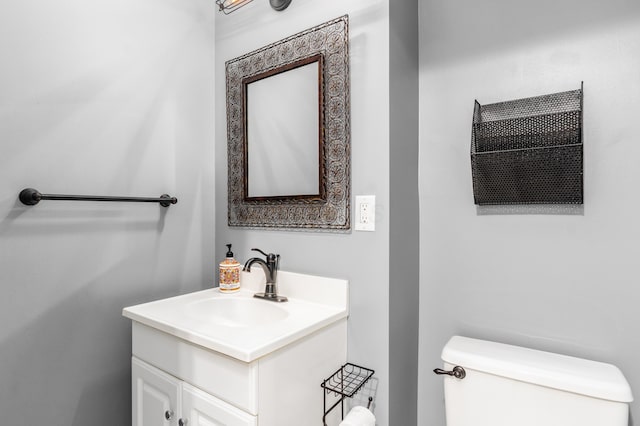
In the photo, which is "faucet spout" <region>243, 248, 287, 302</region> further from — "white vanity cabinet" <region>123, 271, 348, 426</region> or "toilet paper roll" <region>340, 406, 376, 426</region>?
"toilet paper roll" <region>340, 406, 376, 426</region>

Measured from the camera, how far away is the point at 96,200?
49.1 inches

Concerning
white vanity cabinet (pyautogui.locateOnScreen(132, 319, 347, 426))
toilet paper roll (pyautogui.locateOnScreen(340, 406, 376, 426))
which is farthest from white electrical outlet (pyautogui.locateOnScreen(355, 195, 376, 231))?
toilet paper roll (pyautogui.locateOnScreen(340, 406, 376, 426))

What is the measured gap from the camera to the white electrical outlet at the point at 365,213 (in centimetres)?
118

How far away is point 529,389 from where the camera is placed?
97 cm

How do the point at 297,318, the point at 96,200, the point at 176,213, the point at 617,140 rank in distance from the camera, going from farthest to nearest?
the point at 176,213, the point at 96,200, the point at 297,318, the point at 617,140

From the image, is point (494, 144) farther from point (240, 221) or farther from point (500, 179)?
point (240, 221)

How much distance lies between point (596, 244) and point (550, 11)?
2.54 ft

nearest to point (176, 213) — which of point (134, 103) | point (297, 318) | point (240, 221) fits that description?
point (240, 221)

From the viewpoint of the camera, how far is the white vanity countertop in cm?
94

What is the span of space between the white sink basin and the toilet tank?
66 centimetres

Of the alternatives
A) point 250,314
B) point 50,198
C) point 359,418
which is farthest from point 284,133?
point 359,418

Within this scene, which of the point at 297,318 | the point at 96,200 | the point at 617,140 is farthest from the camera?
the point at 96,200

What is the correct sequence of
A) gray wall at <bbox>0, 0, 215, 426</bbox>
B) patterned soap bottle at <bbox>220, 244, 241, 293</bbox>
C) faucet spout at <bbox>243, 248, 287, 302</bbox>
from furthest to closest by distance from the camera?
patterned soap bottle at <bbox>220, 244, 241, 293</bbox> → faucet spout at <bbox>243, 248, 287, 302</bbox> → gray wall at <bbox>0, 0, 215, 426</bbox>

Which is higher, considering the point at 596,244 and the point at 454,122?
the point at 454,122
